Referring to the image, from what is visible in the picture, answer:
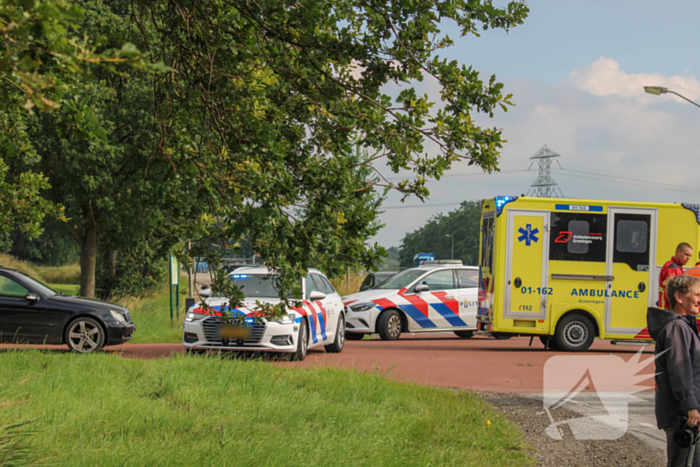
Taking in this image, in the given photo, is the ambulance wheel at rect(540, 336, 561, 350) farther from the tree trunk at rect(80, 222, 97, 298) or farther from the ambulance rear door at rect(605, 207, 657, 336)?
the tree trunk at rect(80, 222, 97, 298)

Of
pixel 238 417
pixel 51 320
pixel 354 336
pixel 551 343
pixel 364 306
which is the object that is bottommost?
pixel 354 336

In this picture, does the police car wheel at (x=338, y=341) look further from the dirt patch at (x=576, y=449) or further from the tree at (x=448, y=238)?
the tree at (x=448, y=238)

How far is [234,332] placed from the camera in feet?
34.2

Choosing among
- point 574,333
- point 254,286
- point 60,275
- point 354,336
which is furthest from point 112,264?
point 60,275

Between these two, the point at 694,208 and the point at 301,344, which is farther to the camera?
the point at 694,208

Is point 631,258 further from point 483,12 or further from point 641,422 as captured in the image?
point 483,12

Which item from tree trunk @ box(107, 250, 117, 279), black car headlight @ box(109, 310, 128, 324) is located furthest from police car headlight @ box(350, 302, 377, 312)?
tree trunk @ box(107, 250, 117, 279)

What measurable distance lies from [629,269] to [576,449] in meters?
8.29

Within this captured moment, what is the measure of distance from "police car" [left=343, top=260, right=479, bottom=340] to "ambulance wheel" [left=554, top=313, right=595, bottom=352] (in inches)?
108

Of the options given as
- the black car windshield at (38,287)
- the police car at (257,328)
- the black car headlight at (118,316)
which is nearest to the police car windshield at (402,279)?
the police car at (257,328)

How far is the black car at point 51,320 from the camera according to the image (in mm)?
11289

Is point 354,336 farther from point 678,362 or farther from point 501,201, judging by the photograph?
point 678,362

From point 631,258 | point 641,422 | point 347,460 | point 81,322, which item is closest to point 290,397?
point 347,460

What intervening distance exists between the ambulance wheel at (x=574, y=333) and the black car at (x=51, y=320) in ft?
27.3
